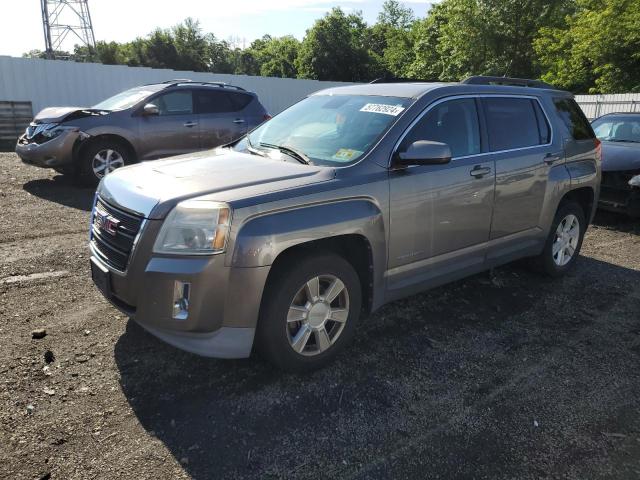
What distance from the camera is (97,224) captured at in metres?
3.56

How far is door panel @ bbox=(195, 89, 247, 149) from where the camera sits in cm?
962

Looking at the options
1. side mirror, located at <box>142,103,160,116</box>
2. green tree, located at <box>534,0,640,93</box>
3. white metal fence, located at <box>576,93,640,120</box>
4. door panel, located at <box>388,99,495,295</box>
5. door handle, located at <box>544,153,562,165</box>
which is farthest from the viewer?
green tree, located at <box>534,0,640,93</box>

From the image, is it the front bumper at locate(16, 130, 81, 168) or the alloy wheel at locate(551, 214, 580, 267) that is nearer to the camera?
the alloy wheel at locate(551, 214, 580, 267)

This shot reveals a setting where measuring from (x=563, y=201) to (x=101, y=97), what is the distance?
17.6 meters

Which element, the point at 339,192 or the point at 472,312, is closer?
the point at 339,192

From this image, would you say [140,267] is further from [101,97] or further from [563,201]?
[101,97]

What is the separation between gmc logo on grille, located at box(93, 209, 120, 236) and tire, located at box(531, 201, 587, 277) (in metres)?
4.05

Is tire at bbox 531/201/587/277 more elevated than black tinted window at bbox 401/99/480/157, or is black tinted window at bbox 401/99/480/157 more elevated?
black tinted window at bbox 401/99/480/157

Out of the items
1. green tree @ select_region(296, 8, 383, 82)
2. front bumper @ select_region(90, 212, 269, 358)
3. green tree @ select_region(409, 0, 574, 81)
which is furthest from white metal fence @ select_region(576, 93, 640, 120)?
green tree @ select_region(296, 8, 383, 82)

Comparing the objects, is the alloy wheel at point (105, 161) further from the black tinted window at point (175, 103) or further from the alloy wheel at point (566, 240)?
the alloy wheel at point (566, 240)

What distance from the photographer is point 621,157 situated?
785 centimetres

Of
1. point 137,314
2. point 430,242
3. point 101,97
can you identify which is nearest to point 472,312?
point 430,242

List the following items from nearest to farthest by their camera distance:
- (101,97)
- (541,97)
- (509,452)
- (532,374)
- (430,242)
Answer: (509,452) → (532,374) → (430,242) → (541,97) → (101,97)

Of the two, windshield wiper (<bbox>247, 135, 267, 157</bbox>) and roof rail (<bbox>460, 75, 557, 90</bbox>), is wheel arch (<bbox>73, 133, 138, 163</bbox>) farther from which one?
roof rail (<bbox>460, 75, 557, 90</bbox>)
